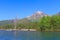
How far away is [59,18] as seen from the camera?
11662cm

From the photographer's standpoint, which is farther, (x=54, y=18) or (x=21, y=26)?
(x=21, y=26)

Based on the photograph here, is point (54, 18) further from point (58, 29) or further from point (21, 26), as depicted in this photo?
point (21, 26)

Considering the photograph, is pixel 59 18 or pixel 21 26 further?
pixel 21 26

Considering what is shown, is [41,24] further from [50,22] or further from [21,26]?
[21,26]

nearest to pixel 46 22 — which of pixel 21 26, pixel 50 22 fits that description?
pixel 50 22

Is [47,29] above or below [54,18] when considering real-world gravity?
below

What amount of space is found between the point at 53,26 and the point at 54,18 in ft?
18.0

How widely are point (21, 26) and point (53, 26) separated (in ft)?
250

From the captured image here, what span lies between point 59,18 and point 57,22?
301 cm

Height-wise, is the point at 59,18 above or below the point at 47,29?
above

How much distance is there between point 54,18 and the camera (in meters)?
117

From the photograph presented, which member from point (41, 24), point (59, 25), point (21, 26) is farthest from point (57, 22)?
point (21, 26)

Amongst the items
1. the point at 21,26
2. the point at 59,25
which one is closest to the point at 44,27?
the point at 59,25

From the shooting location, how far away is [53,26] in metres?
118
